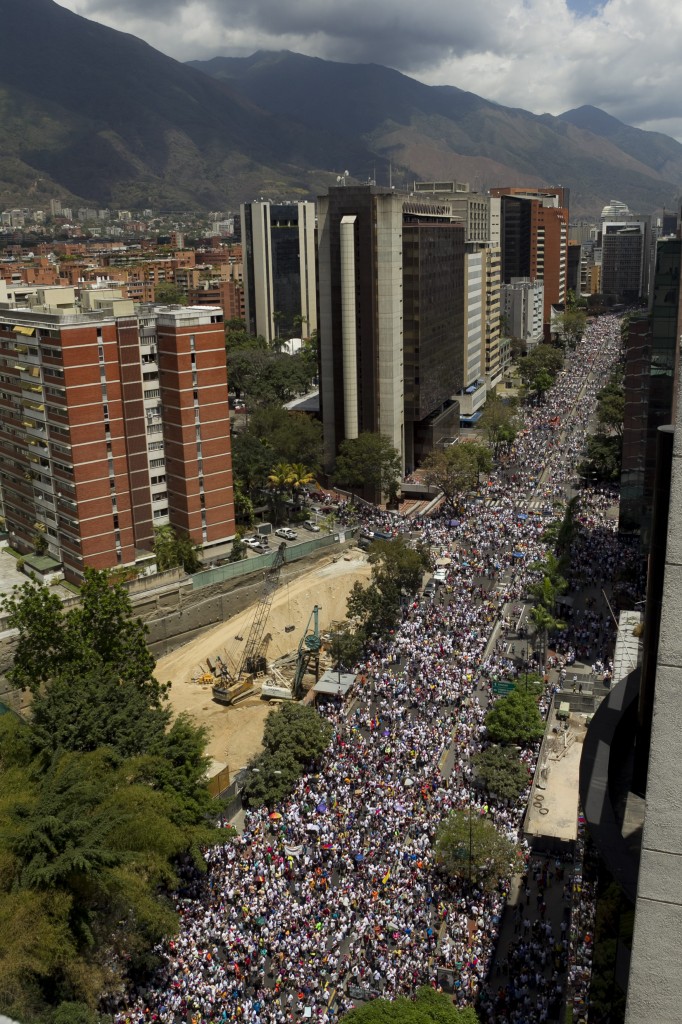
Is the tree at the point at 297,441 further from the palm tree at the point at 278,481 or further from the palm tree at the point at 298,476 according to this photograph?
the palm tree at the point at 298,476

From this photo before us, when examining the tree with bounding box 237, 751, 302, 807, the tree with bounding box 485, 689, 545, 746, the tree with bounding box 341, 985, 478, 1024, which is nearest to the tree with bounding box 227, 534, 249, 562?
the tree with bounding box 237, 751, 302, 807

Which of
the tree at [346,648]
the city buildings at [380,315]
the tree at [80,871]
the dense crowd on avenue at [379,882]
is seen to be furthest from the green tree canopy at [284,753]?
the city buildings at [380,315]

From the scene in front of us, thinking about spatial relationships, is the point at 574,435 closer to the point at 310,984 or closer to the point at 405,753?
the point at 405,753

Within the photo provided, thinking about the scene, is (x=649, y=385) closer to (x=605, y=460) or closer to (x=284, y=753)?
(x=605, y=460)

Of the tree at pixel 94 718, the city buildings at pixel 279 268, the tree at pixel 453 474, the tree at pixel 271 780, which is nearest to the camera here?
the tree at pixel 94 718

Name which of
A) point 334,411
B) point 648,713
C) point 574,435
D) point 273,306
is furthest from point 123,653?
point 273,306

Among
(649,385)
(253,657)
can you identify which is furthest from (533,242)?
(253,657)
